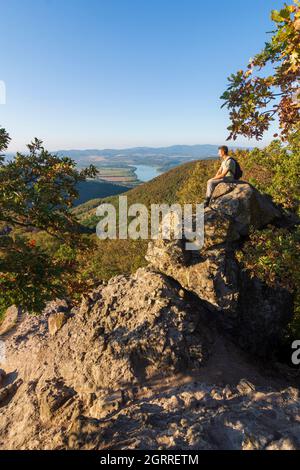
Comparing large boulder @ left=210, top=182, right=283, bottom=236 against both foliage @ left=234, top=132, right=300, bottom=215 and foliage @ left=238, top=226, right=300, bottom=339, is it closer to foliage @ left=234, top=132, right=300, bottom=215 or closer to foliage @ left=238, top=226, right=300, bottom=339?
foliage @ left=238, top=226, right=300, bottom=339

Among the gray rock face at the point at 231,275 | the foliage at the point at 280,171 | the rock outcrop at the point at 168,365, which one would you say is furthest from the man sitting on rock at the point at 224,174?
the foliage at the point at 280,171

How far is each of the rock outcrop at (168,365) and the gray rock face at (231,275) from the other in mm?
38

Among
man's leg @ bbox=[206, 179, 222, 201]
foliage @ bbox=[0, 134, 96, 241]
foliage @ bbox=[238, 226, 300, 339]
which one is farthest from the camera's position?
man's leg @ bbox=[206, 179, 222, 201]

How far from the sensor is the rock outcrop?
6.71 meters

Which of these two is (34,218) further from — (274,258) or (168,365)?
(274,258)

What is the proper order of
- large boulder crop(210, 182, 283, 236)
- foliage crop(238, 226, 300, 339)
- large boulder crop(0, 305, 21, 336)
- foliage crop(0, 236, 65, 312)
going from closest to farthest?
foliage crop(0, 236, 65, 312) < foliage crop(238, 226, 300, 339) < large boulder crop(210, 182, 283, 236) < large boulder crop(0, 305, 21, 336)

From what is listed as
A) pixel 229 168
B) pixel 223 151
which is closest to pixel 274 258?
pixel 229 168

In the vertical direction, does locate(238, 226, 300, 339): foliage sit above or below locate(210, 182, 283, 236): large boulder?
below

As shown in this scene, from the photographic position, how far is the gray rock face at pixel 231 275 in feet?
35.0

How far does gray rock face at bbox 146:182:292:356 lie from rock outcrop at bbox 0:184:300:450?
0.04 metres

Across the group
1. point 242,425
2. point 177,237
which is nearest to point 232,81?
point 177,237

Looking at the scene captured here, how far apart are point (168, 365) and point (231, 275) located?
3.65 metres

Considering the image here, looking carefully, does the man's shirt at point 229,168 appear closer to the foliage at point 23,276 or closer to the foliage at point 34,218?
the foliage at point 34,218

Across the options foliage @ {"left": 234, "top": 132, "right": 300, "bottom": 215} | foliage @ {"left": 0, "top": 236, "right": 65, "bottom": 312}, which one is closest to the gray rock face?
foliage @ {"left": 234, "top": 132, "right": 300, "bottom": 215}
